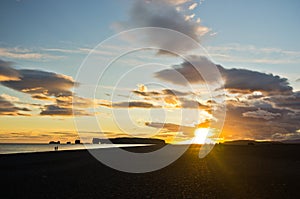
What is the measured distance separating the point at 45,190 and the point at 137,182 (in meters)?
7.61

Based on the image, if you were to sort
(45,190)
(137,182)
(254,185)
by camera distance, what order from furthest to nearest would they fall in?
(137,182) < (254,185) < (45,190)

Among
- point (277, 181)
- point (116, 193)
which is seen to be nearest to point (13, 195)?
point (116, 193)

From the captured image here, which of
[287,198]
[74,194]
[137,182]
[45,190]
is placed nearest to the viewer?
[287,198]

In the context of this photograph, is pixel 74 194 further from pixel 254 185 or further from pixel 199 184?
pixel 254 185

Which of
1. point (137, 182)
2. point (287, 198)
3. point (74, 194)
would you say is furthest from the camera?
point (137, 182)

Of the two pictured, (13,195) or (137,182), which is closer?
(13,195)

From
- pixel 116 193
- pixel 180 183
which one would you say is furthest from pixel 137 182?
pixel 116 193

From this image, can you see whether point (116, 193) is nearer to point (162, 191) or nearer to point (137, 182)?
point (162, 191)

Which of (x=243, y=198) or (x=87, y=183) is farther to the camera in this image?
(x=87, y=183)

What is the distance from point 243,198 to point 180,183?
7592 mm

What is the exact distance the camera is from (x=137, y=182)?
2836cm

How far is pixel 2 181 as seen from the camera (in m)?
29.0

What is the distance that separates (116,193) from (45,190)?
209 inches

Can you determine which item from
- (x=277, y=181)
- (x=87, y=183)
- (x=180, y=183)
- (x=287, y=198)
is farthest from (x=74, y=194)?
(x=277, y=181)
